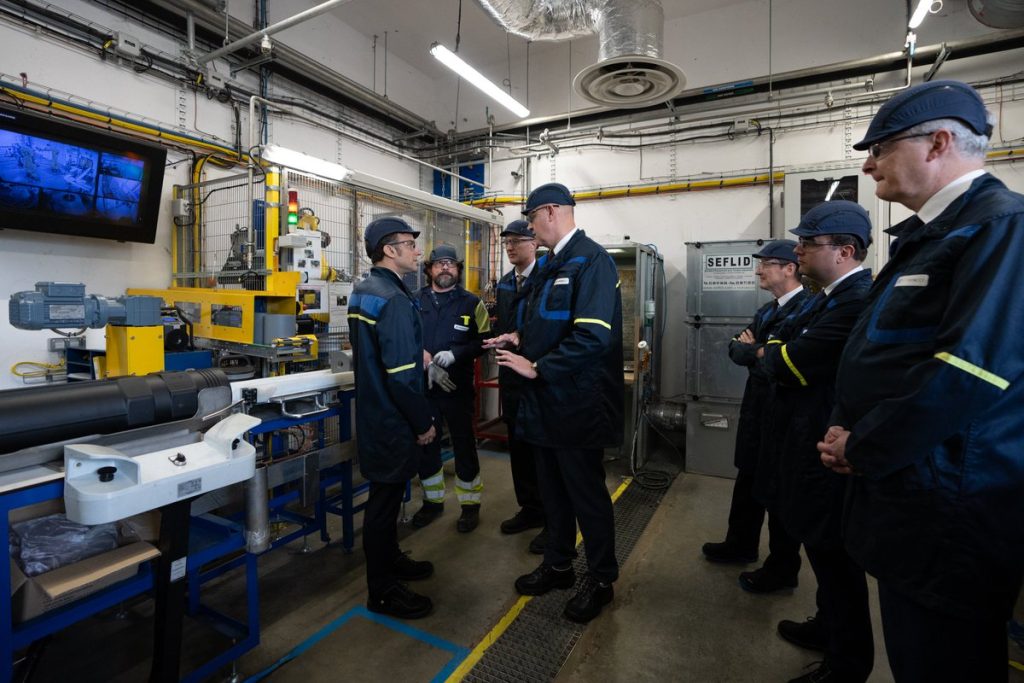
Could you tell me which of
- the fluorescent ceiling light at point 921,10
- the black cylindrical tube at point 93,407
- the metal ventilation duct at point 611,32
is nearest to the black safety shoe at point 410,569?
the black cylindrical tube at point 93,407

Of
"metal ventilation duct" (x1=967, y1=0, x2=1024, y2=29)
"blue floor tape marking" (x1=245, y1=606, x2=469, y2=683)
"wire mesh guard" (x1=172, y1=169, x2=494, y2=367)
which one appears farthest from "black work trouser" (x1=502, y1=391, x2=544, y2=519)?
"metal ventilation duct" (x1=967, y1=0, x2=1024, y2=29)

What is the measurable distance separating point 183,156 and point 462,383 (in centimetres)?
298

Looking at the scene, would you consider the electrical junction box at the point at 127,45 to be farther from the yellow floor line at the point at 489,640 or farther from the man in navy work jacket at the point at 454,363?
the yellow floor line at the point at 489,640

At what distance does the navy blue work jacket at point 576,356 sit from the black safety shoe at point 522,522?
1.13m

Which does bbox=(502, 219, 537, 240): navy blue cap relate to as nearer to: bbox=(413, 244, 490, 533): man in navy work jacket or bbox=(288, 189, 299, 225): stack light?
bbox=(413, 244, 490, 533): man in navy work jacket

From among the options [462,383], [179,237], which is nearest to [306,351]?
[462,383]

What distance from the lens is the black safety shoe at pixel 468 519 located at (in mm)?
3035

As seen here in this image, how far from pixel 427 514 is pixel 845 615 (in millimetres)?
2223

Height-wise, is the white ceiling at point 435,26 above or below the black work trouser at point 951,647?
above

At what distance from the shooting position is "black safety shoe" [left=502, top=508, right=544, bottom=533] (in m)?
3.02

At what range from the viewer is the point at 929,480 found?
102 centimetres

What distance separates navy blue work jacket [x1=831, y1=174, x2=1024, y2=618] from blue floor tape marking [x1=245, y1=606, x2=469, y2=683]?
4.91 ft

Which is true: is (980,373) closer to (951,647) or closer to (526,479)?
(951,647)

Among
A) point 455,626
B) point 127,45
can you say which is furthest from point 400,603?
point 127,45
